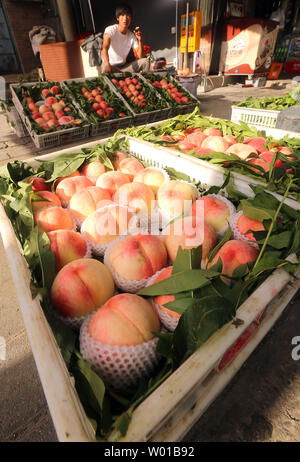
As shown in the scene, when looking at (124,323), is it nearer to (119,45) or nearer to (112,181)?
(112,181)

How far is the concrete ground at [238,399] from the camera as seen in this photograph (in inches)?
41.3

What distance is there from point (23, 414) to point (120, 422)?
2.98 ft

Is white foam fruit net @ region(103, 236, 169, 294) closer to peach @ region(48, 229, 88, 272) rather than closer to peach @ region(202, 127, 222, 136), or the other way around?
peach @ region(48, 229, 88, 272)

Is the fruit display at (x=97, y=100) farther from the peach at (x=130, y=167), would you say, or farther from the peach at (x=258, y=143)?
the peach at (x=258, y=143)

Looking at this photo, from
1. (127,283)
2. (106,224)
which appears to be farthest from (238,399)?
(106,224)

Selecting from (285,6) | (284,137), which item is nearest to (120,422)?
(284,137)

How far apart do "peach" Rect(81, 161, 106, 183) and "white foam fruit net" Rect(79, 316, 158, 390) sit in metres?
1.28

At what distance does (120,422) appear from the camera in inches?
21.7

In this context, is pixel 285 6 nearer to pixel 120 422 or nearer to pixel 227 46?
pixel 227 46

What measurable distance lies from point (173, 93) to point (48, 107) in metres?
2.54

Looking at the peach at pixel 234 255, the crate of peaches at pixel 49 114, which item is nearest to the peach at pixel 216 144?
the peach at pixel 234 255

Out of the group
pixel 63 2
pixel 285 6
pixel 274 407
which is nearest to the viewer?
pixel 274 407

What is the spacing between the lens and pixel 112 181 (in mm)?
1711

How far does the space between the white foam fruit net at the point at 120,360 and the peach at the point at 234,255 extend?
41 centimetres
